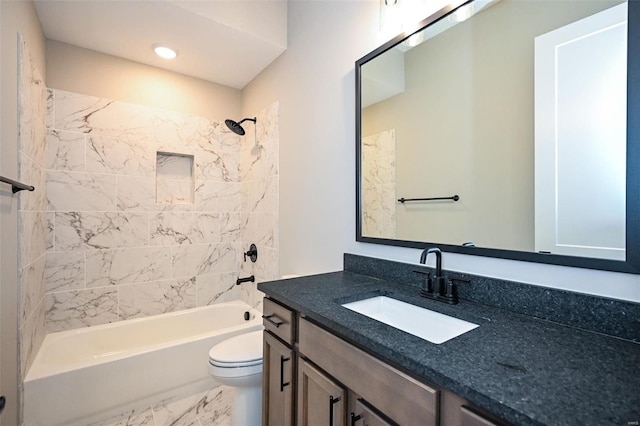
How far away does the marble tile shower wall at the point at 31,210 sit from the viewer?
158cm

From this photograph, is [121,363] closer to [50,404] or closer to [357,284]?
[50,404]

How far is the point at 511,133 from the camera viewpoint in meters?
1.09

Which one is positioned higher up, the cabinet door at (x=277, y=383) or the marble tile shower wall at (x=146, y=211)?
the marble tile shower wall at (x=146, y=211)

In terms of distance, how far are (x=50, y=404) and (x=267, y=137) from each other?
2.19 m

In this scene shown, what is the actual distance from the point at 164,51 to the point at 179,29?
Answer: 36cm

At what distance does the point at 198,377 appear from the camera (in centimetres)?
208

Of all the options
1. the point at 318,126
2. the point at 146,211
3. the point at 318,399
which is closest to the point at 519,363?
the point at 318,399

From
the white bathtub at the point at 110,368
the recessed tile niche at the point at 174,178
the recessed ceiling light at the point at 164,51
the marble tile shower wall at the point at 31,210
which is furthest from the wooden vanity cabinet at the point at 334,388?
the recessed ceiling light at the point at 164,51

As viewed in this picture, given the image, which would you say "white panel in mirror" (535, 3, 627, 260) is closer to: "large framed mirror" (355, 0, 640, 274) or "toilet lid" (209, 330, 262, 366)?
"large framed mirror" (355, 0, 640, 274)

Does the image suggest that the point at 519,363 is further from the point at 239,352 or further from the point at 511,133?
the point at 239,352

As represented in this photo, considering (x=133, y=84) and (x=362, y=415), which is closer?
(x=362, y=415)

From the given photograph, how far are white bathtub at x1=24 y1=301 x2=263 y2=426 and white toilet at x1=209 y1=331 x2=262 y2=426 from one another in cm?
52

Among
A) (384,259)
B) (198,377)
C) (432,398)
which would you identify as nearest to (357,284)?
(384,259)

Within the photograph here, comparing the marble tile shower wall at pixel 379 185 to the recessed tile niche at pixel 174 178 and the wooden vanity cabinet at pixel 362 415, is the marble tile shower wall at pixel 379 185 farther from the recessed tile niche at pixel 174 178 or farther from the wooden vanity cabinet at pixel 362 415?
the recessed tile niche at pixel 174 178
